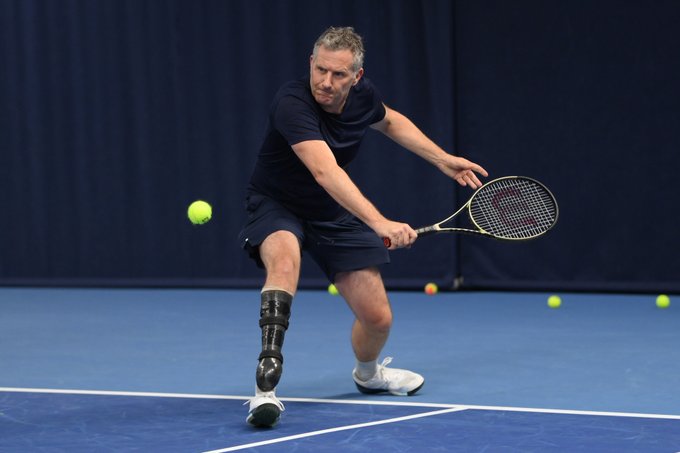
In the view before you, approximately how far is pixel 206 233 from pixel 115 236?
0.85m

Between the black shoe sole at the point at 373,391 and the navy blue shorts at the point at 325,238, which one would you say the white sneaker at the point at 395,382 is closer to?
the black shoe sole at the point at 373,391

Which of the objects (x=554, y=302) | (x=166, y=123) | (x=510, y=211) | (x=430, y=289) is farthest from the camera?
(x=166, y=123)

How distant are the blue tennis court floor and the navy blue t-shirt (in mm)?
768

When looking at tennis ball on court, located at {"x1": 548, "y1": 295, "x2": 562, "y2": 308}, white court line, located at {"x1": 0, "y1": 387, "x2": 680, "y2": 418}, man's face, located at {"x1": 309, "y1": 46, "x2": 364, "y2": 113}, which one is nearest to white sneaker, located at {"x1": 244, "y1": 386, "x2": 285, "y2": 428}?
white court line, located at {"x1": 0, "y1": 387, "x2": 680, "y2": 418}

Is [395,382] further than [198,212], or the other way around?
[198,212]

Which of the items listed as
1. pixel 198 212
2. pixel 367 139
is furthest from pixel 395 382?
pixel 367 139

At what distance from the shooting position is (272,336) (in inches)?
156

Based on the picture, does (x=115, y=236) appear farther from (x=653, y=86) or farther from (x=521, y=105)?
(x=653, y=86)

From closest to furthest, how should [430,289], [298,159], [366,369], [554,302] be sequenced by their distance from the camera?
[298,159], [366,369], [554,302], [430,289]

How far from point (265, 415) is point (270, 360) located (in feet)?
0.61

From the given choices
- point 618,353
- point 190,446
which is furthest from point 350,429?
point 618,353

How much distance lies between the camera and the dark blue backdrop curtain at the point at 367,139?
8.09 meters

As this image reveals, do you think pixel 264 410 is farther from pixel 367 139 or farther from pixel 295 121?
pixel 367 139

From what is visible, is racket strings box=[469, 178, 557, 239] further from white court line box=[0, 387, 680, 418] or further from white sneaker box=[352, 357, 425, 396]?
white court line box=[0, 387, 680, 418]
